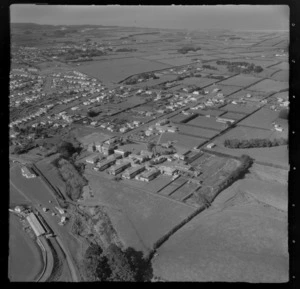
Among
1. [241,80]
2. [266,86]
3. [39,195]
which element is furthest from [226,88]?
[39,195]

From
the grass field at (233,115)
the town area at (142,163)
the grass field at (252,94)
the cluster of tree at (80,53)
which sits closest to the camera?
the town area at (142,163)

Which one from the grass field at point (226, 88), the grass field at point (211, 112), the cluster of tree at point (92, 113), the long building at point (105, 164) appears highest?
the grass field at point (226, 88)

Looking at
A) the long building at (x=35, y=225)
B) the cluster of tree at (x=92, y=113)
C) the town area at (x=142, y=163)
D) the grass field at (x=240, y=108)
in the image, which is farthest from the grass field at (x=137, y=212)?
the grass field at (x=240, y=108)

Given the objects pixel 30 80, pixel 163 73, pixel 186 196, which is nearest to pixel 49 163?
pixel 186 196

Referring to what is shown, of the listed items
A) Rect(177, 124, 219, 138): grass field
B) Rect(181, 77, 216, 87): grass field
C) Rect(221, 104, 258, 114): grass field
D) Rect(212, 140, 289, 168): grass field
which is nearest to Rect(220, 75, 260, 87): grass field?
Rect(181, 77, 216, 87): grass field

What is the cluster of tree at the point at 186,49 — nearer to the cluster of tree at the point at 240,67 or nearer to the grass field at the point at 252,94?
the cluster of tree at the point at 240,67

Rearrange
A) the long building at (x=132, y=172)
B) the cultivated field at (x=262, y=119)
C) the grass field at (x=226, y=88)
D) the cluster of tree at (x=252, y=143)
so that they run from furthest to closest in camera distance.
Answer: the grass field at (x=226, y=88)
the cultivated field at (x=262, y=119)
the cluster of tree at (x=252, y=143)
the long building at (x=132, y=172)
